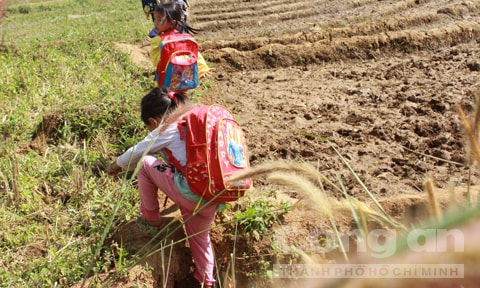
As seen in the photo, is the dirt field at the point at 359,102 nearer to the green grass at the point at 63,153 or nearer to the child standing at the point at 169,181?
the child standing at the point at 169,181

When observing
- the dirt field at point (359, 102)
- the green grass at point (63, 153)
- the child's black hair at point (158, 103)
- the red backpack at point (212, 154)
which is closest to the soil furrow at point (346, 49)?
the dirt field at point (359, 102)

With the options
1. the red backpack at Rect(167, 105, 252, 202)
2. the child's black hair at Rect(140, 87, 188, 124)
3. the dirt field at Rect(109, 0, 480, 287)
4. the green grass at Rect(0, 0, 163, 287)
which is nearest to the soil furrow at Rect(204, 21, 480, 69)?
the dirt field at Rect(109, 0, 480, 287)

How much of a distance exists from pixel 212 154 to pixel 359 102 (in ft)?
9.97

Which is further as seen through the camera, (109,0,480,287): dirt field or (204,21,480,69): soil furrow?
(204,21,480,69): soil furrow

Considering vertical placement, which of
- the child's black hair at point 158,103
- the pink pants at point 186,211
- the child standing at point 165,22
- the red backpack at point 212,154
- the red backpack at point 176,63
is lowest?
the pink pants at point 186,211

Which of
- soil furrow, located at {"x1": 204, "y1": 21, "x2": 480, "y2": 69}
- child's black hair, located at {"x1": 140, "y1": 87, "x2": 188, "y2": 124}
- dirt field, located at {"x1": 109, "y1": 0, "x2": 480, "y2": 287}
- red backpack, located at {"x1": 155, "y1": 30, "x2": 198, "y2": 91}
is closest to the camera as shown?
child's black hair, located at {"x1": 140, "y1": 87, "x2": 188, "y2": 124}

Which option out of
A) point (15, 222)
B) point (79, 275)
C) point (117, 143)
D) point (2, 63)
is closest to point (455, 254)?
point (79, 275)

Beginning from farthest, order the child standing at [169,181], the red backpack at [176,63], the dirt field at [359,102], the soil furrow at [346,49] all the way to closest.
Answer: the soil furrow at [346,49], the red backpack at [176,63], the dirt field at [359,102], the child standing at [169,181]

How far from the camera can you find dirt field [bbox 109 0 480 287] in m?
3.32

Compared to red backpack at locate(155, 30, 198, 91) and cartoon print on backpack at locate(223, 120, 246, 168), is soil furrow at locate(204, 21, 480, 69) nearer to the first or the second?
red backpack at locate(155, 30, 198, 91)

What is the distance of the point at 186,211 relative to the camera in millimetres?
2838

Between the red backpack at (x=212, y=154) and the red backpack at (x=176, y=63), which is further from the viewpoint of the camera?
the red backpack at (x=176, y=63)

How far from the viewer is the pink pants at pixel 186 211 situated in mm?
2764

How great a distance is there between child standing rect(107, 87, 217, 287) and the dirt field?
347 mm
